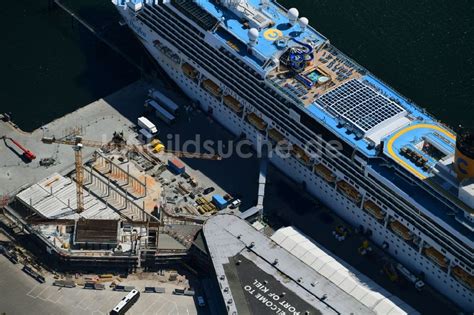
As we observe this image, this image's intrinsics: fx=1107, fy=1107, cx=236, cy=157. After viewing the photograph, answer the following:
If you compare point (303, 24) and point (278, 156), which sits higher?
point (303, 24)

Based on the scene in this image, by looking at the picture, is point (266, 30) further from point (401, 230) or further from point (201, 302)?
point (201, 302)

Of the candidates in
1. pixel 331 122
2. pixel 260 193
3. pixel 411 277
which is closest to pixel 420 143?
pixel 331 122

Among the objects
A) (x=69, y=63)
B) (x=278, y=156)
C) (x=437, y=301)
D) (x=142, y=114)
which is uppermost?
(x=69, y=63)

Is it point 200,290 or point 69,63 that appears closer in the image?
point 200,290

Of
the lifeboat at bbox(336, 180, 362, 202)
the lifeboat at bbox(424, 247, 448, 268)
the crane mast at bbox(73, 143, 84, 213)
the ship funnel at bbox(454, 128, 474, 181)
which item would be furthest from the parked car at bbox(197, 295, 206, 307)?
the ship funnel at bbox(454, 128, 474, 181)

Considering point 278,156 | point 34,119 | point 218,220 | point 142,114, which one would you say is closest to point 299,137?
point 278,156

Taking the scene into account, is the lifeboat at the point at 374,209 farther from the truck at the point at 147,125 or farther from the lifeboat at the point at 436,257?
the truck at the point at 147,125

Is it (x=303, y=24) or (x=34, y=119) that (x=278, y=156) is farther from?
(x=34, y=119)
